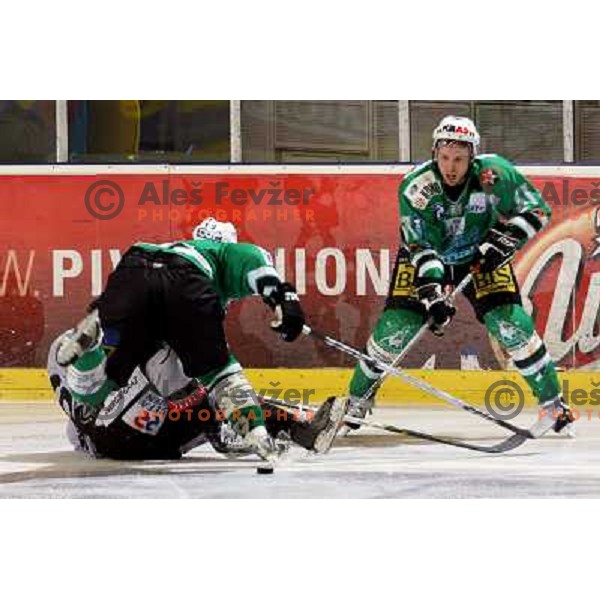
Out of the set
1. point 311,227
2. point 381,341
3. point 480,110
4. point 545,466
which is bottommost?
point 545,466

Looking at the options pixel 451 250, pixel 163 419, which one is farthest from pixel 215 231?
pixel 451 250

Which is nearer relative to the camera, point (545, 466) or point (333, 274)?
point (545, 466)

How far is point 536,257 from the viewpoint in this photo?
12.8 ft

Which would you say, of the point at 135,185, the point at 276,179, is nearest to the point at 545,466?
the point at 276,179

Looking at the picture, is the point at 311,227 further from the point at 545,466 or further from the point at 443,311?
the point at 545,466

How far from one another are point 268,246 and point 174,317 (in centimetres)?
30

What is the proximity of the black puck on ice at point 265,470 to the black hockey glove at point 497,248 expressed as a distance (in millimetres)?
705

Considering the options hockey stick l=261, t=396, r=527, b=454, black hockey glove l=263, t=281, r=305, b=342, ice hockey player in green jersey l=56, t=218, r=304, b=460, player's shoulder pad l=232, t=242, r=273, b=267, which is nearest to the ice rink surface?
hockey stick l=261, t=396, r=527, b=454

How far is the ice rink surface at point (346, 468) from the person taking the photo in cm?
340

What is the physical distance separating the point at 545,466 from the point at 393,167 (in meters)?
0.78

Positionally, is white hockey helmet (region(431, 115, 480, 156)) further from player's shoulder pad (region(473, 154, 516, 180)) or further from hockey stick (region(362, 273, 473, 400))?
hockey stick (region(362, 273, 473, 400))

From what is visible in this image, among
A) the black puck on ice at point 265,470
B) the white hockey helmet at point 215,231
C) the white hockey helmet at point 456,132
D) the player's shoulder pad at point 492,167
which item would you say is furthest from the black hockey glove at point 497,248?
the black puck on ice at point 265,470

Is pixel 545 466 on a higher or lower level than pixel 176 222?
lower

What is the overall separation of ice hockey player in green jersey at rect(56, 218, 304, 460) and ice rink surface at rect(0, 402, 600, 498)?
0.13 m
